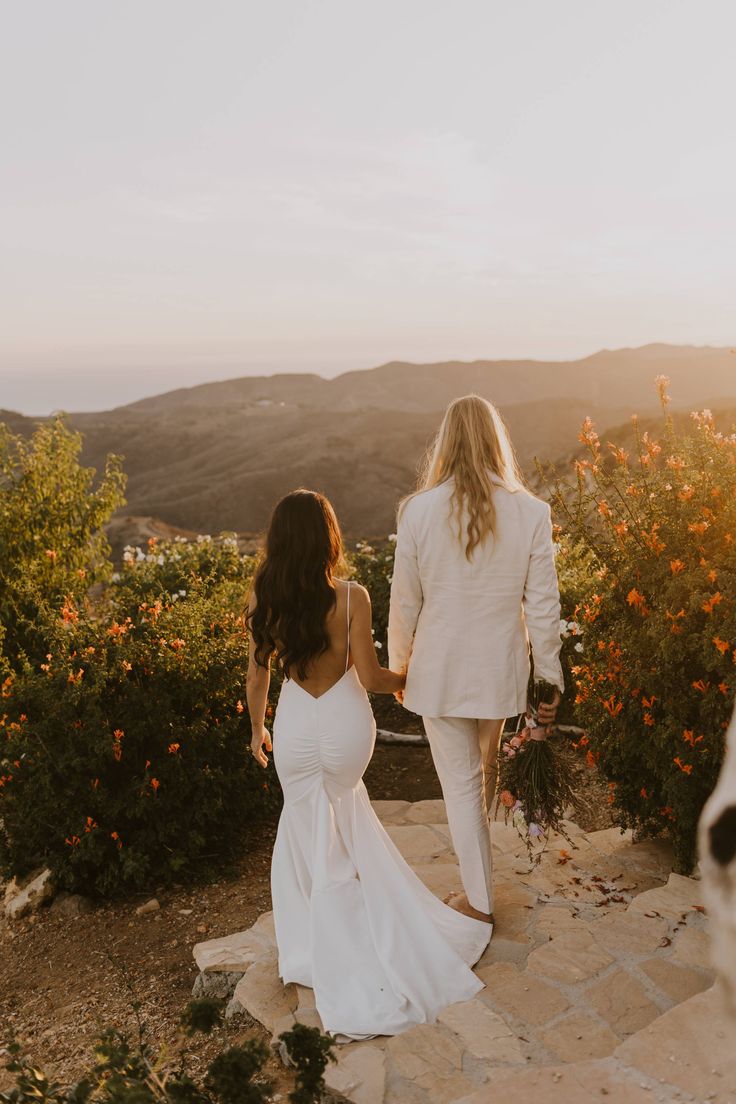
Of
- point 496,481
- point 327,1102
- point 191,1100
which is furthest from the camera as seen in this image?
point 496,481

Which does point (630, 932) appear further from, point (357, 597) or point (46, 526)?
point (46, 526)

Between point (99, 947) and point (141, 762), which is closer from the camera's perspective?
point (99, 947)

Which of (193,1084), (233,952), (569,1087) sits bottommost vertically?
(233,952)

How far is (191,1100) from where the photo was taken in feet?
7.36

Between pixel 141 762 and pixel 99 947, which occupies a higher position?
pixel 141 762

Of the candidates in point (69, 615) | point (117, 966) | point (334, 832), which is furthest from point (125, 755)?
point (334, 832)

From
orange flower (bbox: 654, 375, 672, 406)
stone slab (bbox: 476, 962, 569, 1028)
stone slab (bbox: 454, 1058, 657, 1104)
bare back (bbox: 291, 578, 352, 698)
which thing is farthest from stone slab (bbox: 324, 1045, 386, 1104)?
orange flower (bbox: 654, 375, 672, 406)

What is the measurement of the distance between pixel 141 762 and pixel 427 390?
307 ft

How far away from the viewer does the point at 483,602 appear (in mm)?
3613

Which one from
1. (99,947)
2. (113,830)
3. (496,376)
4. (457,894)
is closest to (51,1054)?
(99,947)

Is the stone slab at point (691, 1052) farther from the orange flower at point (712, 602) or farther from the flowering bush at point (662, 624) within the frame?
the orange flower at point (712, 602)

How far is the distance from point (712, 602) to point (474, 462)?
3.84 ft

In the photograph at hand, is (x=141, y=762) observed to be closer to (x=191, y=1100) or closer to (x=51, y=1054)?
(x=51, y=1054)

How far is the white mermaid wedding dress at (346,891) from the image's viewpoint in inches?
135
